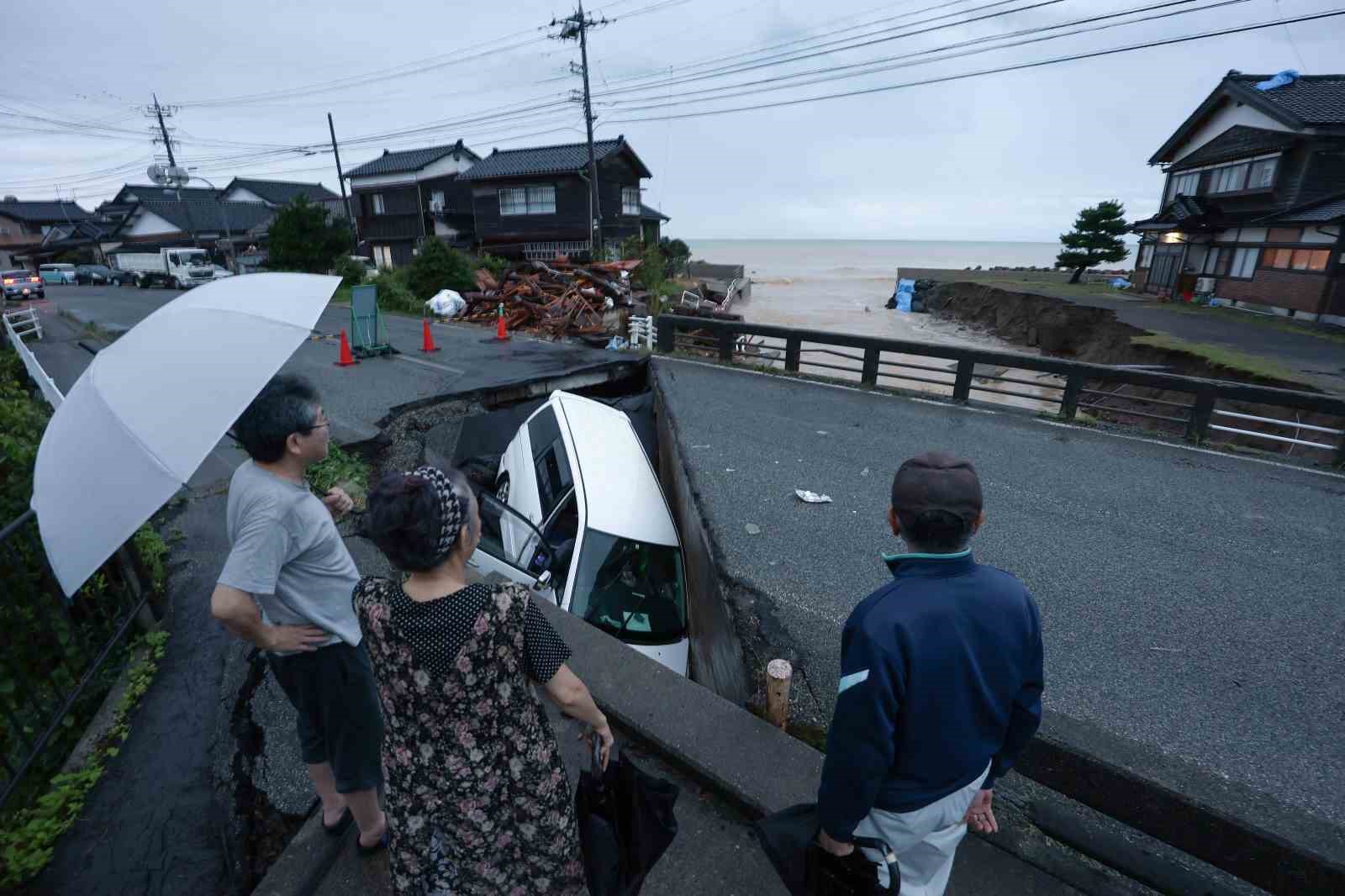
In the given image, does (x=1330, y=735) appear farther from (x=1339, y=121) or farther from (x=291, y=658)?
(x=1339, y=121)

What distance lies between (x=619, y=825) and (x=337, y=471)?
651 cm

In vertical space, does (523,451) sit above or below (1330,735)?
above

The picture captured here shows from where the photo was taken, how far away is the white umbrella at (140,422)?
1.89 meters

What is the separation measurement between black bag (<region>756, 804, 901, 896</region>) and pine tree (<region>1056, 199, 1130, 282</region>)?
137 feet

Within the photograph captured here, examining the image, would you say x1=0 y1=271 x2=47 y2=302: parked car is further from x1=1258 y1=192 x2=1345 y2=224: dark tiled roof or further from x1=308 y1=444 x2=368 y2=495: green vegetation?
x1=1258 y1=192 x2=1345 y2=224: dark tiled roof

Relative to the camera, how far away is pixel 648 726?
3.11 meters

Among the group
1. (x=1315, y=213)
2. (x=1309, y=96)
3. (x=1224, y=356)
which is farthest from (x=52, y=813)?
(x=1309, y=96)

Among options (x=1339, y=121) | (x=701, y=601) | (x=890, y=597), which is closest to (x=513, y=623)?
(x=890, y=597)

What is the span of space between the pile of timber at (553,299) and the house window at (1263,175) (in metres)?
23.9

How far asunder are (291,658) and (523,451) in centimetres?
443

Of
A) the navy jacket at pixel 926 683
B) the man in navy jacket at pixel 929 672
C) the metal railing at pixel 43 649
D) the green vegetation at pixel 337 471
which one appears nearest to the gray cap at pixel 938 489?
the man in navy jacket at pixel 929 672

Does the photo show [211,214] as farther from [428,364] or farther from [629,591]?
[629,591]

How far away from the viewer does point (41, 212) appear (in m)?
60.5

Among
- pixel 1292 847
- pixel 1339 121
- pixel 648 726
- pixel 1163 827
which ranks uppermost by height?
pixel 1339 121
